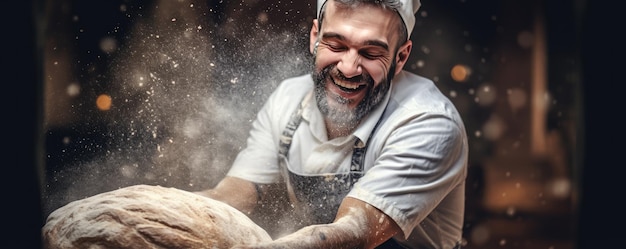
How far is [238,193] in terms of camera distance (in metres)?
1.56

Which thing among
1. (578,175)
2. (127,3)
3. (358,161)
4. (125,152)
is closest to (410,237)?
(358,161)

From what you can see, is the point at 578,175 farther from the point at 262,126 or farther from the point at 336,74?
the point at 262,126

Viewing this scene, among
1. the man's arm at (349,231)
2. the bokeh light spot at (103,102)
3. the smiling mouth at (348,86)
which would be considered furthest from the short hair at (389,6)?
the bokeh light spot at (103,102)

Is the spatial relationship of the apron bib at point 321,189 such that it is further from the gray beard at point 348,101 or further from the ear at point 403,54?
the ear at point 403,54

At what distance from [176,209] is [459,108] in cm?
60

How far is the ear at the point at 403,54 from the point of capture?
1.52 meters

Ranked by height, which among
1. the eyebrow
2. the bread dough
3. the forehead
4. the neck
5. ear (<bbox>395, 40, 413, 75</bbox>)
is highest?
the forehead

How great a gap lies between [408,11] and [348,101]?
0.70 feet

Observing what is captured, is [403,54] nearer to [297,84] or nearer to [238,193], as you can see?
[297,84]

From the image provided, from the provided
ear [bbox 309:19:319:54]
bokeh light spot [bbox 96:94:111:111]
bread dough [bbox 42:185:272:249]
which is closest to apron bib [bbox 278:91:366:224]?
bread dough [bbox 42:185:272:249]

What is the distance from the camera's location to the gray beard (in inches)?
59.5

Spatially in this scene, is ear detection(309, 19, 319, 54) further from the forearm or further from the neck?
the forearm

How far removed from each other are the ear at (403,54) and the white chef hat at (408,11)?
0.07 ft

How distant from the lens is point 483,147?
5.17 feet
